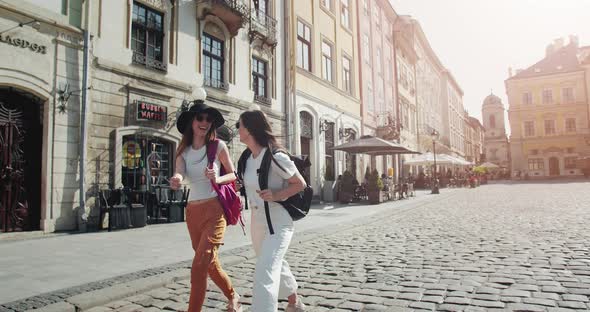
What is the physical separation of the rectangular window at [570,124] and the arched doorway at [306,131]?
52.3 m

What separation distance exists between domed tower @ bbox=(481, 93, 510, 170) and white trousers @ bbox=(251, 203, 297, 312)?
88.6 meters

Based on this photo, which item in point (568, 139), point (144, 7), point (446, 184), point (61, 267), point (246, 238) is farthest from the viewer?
point (568, 139)

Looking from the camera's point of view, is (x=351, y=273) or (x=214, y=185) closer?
(x=214, y=185)

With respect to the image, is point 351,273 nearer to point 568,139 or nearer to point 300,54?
point 300,54

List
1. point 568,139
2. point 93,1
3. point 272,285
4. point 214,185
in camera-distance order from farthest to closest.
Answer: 1. point 568,139
2. point 93,1
3. point 214,185
4. point 272,285

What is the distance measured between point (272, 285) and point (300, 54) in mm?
17420

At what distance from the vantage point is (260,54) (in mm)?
15977

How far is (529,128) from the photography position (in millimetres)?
58125

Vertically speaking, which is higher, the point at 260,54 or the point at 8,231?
the point at 260,54

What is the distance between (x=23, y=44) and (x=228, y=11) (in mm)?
6490

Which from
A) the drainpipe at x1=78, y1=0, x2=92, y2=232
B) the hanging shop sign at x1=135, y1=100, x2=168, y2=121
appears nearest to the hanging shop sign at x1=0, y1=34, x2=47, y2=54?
the drainpipe at x1=78, y1=0, x2=92, y2=232

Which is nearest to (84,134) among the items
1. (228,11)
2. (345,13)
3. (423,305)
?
(228,11)

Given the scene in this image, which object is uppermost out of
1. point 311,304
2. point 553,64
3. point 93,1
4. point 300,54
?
point 553,64

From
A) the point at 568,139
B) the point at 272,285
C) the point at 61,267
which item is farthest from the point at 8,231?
the point at 568,139
